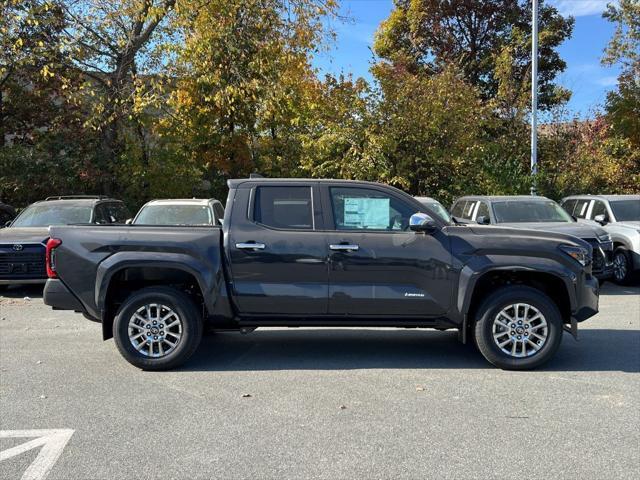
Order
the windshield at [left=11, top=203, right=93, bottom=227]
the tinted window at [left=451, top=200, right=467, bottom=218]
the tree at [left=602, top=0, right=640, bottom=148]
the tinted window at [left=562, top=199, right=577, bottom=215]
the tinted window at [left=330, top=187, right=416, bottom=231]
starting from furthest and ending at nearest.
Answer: the tree at [left=602, top=0, right=640, bottom=148], the tinted window at [left=562, top=199, right=577, bottom=215], the tinted window at [left=451, top=200, right=467, bottom=218], the windshield at [left=11, top=203, right=93, bottom=227], the tinted window at [left=330, top=187, right=416, bottom=231]

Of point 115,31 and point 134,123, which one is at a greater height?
point 115,31

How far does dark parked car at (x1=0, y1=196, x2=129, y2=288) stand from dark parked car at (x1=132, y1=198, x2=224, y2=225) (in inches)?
31.0

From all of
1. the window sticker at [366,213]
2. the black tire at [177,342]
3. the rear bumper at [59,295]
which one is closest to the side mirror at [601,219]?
the window sticker at [366,213]

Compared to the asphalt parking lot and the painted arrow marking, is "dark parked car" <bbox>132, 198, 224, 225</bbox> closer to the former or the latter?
the asphalt parking lot

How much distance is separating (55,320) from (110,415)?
15.0ft

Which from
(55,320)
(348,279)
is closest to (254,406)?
(348,279)

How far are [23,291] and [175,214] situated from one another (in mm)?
3545

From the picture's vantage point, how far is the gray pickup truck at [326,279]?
5.83 meters

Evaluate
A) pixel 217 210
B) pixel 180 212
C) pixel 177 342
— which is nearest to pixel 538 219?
pixel 217 210

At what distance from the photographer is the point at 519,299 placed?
5844mm

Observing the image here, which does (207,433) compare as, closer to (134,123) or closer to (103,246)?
(103,246)

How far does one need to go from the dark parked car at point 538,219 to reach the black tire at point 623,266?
1.65ft

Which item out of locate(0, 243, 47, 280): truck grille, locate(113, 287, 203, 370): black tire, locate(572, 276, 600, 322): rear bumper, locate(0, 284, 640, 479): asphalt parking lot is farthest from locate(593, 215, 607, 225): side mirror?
locate(0, 243, 47, 280): truck grille

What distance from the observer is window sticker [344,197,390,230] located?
238 inches
